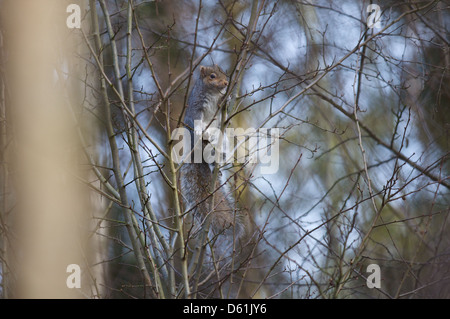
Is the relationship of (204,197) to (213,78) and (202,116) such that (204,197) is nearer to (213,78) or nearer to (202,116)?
(202,116)

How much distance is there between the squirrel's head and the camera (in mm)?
3637

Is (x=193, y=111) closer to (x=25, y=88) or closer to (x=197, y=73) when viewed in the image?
(x=197, y=73)

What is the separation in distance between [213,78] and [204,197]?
1108 mm

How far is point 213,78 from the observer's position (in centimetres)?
371

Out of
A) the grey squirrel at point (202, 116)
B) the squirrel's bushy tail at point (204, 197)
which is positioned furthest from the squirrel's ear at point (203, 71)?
the squirrel's bushy tail at point (204, 197)

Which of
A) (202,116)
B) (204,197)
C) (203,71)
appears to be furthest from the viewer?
(203,71)

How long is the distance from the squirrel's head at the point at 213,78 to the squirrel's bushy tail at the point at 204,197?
22.6 inches

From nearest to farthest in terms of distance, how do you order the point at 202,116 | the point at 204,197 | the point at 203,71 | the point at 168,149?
the point at 168,149, the point at 204,197, the point at 202,116, the point at 203,71

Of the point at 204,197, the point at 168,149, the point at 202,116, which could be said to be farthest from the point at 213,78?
the point at 168,149

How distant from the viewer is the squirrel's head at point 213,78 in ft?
11.9

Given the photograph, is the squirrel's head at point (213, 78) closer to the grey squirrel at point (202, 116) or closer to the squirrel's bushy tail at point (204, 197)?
the grey squirrel at point (202, 116)

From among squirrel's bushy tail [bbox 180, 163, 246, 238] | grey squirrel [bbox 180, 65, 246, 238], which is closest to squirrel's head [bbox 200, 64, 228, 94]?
grey squirrel [bbox 180, 65, 246, 238]

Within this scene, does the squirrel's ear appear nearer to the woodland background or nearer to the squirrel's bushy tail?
the woodland background
